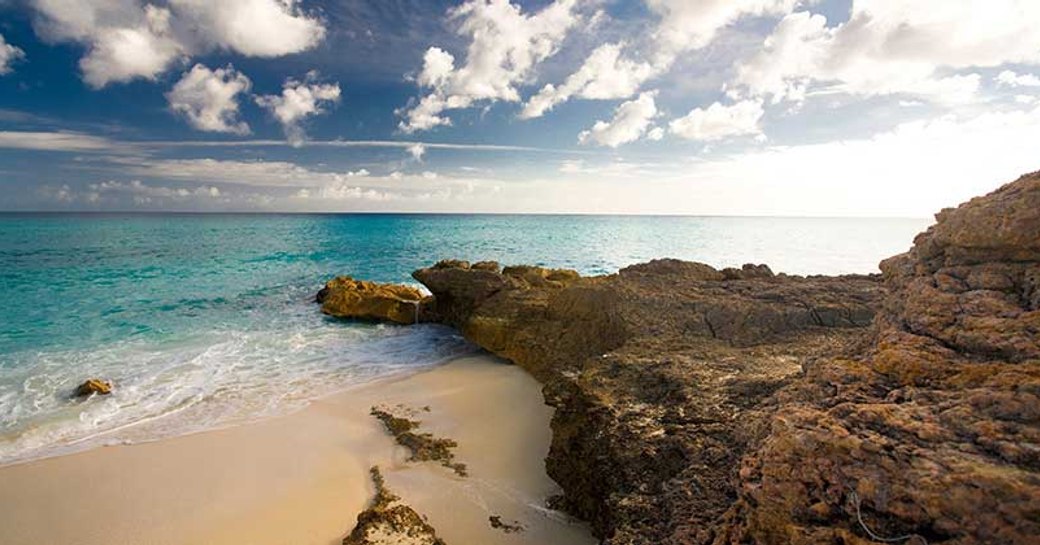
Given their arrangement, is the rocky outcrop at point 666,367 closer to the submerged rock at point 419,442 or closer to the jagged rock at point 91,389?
the submerged rock at point 419,442

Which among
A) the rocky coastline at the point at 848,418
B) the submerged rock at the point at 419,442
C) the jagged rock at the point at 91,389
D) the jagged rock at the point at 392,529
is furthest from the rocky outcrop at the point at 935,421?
the jagged rock at the point at 91,389

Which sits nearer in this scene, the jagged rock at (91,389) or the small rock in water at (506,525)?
the small rock in water at (506,525)

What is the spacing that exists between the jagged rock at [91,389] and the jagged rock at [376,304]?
848 centimetres

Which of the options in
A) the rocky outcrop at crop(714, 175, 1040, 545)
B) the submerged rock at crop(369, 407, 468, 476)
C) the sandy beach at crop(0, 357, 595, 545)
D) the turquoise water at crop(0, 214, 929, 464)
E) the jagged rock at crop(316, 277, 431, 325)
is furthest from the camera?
the jagged rock at crop(316, 277, 431, 325)

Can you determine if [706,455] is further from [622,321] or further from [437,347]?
[437,347]

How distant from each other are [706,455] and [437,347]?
10.9 m

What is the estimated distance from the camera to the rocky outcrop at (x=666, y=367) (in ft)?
14.6

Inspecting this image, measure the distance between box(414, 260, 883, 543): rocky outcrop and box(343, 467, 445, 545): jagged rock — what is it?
166 cm

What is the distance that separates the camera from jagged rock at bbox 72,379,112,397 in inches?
415

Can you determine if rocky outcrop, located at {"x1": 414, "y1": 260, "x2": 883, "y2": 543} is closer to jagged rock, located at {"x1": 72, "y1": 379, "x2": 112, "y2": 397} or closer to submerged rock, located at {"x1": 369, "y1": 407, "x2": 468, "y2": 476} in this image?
submerged rock, located at {"x1": 369, "y1": 407, "x2": 468, "y2": 476}

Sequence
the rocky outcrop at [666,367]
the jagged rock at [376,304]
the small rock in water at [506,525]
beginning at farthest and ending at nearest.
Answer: the jagged rock at [376,304], the small rock in water at [506,525], the rocky outcrop at [666,367]

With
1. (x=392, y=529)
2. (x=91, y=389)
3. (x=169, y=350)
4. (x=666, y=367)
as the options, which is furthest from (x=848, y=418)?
(x=169, y=350)

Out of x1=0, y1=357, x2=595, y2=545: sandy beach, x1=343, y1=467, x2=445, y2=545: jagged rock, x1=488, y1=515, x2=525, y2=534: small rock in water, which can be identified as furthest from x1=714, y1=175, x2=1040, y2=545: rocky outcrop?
x1=343, y1=467, x2=445, y2=545: jagged rock

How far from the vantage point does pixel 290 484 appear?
22.6 feet
